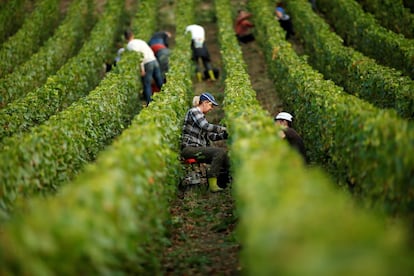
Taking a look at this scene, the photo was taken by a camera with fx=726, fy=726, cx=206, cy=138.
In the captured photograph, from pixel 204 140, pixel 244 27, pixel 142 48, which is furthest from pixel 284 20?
pixel 204 140

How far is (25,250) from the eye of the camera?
5.08 metres

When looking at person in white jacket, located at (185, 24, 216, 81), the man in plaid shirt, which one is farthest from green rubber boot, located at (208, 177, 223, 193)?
person in white jacket, located at (185, 24, 216, 81)

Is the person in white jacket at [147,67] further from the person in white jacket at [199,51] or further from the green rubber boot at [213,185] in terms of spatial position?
the green rubber boot at [213,185]

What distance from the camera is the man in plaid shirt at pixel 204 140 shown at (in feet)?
34.9

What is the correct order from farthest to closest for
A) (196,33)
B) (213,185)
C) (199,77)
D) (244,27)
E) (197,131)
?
(244,27) < (196,33) < (199,77) < (197,131) < (213,185)

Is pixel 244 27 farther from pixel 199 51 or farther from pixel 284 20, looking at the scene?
pixel 199 51

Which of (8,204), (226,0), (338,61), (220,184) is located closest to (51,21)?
(226,0)

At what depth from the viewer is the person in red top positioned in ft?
71.1

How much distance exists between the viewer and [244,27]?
71.7ft

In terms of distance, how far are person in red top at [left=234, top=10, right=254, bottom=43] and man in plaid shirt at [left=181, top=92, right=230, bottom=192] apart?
35.4ft

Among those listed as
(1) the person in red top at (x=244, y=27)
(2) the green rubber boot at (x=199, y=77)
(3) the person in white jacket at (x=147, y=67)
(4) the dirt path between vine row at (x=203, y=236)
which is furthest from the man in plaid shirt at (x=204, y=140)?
(1) the person in red top at (x=244, y=27)

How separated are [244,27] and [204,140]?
37.0 ft

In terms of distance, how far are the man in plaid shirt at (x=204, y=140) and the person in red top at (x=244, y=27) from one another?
1078 centimetres

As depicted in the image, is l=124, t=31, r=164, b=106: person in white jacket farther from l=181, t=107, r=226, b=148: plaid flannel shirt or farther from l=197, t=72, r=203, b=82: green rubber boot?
l=181, t=107, r=226, b=148: plaid flannel shirt
